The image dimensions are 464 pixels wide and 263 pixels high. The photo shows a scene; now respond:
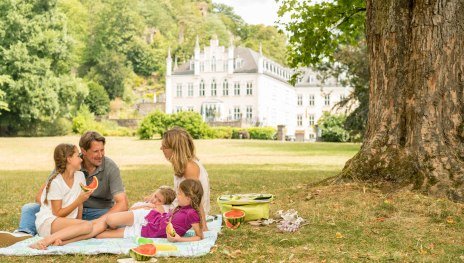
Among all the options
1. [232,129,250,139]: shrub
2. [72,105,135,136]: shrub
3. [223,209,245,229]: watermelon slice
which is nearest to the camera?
[223,209,245,229]: watermelon slice

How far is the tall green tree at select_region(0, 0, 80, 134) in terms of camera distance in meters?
48.3

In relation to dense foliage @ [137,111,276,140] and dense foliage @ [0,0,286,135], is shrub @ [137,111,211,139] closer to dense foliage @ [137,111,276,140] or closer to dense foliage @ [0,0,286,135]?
dense foliage @ [137,111,276,140]

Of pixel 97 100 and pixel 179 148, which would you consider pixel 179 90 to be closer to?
pixel 97 100

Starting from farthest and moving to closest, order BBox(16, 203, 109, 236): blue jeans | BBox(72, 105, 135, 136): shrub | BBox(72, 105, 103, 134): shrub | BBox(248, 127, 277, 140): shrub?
1. BBox(248, 127, 277, 140): shrub
2. BBox(72, 105, 135, 136): shrub
3. BBox(72, 105, 103, 134): shrub
4. BBox(16, 203, 109, 236): blue jeans

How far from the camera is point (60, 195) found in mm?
6035

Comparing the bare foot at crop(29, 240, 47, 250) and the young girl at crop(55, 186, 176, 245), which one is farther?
the young girl at crop(55, 186, 176, 245)

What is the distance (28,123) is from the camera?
166 feet

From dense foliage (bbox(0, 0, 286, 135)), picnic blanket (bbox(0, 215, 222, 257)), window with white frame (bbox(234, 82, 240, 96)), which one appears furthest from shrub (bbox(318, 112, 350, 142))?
picnic blanket (bbox(0, 215, 222, 257))

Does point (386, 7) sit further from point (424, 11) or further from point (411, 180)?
point (411, 180)

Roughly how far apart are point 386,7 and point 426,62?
1136mm

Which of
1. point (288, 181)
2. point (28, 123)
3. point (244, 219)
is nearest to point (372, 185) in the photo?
point (244, 219)

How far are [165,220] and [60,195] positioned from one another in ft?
3.52

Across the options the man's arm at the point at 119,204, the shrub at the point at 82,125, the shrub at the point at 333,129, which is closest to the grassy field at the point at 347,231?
the man's arm at the point at 119,204

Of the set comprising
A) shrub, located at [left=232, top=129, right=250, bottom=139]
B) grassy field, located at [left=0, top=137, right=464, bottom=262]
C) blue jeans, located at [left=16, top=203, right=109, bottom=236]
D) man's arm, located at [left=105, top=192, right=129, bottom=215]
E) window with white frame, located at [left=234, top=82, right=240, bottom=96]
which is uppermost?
window with white frame, located at [left=234, top=82, right=240, bottom=96]
